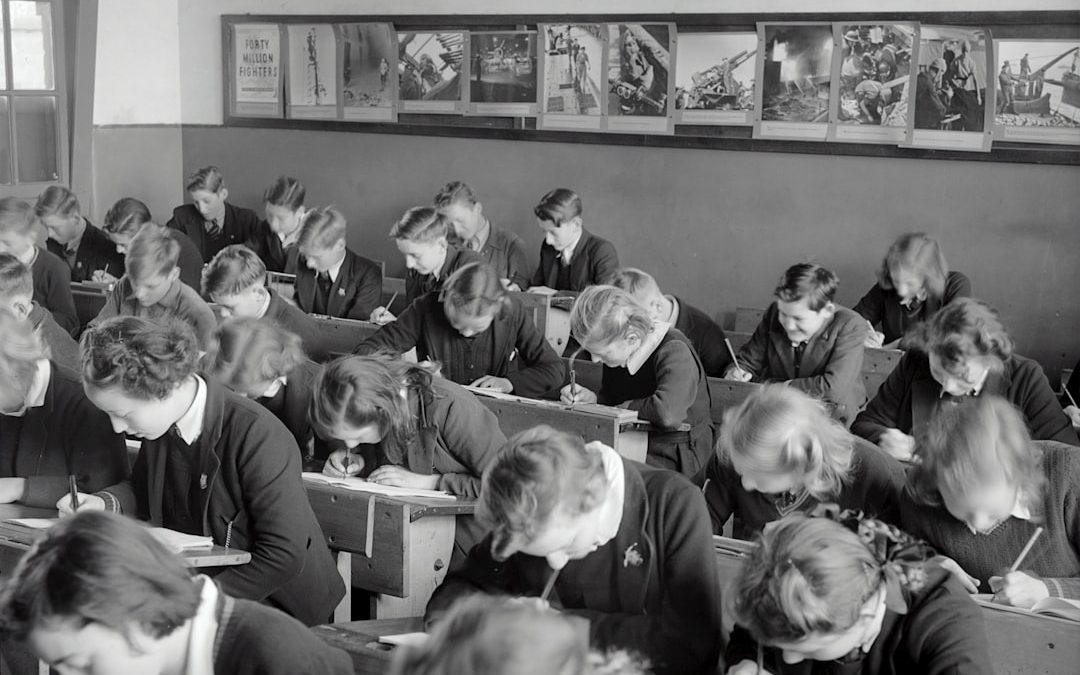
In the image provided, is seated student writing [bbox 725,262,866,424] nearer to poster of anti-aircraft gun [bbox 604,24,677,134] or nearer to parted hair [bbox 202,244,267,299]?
parted hair [bbox 202,244,267,299]

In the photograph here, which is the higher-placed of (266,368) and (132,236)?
(132,236)

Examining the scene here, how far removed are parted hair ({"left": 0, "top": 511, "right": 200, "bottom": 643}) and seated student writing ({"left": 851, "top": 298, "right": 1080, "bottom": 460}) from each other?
2.31 m

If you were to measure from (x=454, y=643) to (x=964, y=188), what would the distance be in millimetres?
4977

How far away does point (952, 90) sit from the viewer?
5539mm

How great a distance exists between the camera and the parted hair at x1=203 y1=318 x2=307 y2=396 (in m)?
2.98

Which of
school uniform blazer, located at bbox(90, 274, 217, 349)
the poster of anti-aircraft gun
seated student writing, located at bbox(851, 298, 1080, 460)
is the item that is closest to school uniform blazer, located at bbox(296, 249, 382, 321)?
school uniform blazer, located at bbox(90, 274, 217, 349)

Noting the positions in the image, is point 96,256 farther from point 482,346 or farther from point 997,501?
point 997,501

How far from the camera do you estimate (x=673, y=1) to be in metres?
6.18

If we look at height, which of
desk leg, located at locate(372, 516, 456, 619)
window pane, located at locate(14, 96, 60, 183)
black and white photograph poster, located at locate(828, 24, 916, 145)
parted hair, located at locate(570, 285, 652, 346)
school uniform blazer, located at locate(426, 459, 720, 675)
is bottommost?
desk leg, located at locate(372, 516, 456, 619)

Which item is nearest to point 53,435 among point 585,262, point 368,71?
point 585,262

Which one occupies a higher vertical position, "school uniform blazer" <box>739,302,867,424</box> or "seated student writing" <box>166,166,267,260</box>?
"seated student writing" <box>166,166,267,260</box>

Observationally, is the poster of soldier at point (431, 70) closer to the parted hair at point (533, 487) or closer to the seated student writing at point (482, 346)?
the seated student writing at point (482, 346)

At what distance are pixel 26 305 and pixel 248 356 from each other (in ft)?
4.79

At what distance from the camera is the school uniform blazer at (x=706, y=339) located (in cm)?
473
